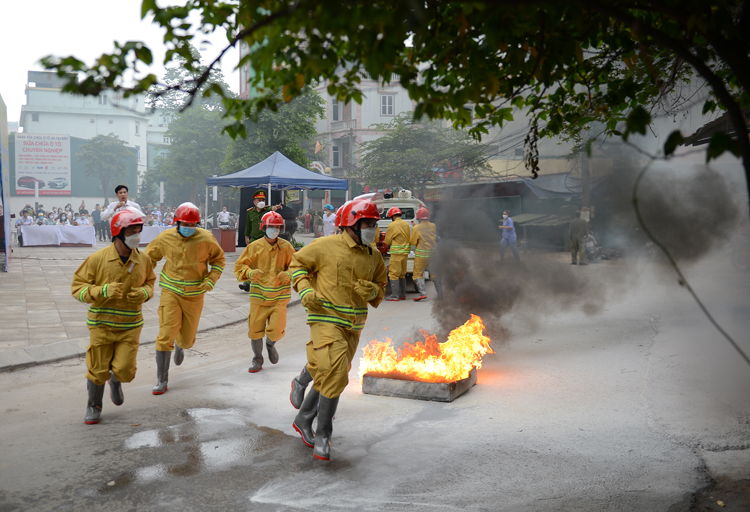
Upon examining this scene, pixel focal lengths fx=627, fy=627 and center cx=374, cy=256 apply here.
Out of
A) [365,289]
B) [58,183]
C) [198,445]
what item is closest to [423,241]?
[365,289]

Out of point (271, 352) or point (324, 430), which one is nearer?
point (324, 430)

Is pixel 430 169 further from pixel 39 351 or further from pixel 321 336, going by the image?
pixel 321 336

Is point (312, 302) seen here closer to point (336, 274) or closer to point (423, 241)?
point (336, 274)

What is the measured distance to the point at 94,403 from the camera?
A: 518 cm

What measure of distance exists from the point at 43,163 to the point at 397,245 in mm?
52637

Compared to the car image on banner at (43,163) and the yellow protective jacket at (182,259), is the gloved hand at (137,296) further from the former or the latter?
the car image on banner at (43,163)

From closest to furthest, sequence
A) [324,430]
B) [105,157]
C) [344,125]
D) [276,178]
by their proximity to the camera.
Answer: [324,430] < [276,178] < [344,125] < [105,157]

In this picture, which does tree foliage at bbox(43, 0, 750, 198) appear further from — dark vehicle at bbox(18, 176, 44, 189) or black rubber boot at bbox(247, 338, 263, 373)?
dark vehicle at bbox(18, 176, 44, 189)

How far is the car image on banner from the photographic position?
5353 cm

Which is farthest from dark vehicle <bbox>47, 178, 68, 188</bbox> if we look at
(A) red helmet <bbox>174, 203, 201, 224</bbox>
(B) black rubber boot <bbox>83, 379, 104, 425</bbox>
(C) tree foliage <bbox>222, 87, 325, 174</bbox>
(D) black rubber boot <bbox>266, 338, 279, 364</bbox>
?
(B) black rubber boot <bbox>83, 379, 104, 425</bbox>

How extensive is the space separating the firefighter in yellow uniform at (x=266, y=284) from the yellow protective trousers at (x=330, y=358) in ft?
7.93

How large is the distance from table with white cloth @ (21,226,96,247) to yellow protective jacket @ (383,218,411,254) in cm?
1780

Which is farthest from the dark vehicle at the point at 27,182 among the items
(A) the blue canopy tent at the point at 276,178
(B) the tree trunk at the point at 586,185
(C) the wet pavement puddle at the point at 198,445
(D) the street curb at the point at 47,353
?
(C) the wet pavement puddle at the point at 198,445

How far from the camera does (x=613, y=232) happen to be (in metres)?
22.7
